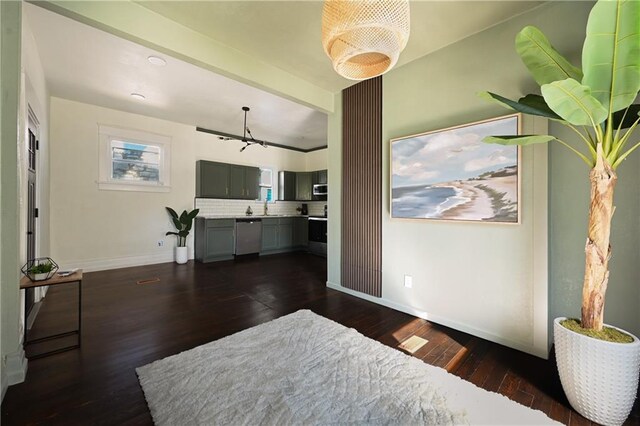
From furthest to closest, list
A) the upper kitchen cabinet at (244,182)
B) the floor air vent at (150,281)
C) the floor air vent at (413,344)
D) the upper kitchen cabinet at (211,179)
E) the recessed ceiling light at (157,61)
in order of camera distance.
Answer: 1. the upper kitchen cabinet at (244,182)
2. the upper kitchen cabinet at (211,179)
3. the floor air vent at (150,281)
4. the recessed ceiling light at (157,61)
5. the floor air vent at (413,344)

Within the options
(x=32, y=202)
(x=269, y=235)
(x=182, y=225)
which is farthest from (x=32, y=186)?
(x=269, y=235)

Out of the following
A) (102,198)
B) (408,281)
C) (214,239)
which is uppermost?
(102,198)

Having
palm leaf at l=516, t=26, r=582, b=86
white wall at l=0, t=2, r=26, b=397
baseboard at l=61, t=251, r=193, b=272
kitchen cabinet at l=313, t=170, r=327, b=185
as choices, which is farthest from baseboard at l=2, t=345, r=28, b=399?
kitchen cabinet at l=313, t=170, r=327, b=185

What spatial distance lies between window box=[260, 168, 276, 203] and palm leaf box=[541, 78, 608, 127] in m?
6.37

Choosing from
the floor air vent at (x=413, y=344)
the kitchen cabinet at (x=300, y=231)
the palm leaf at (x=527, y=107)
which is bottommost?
the floor air vent at (x=413, y=344)

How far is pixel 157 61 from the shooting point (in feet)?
10.2

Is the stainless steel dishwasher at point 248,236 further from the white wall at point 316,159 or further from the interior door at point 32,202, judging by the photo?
the interior door at point 32,202

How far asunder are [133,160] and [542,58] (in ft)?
20.2

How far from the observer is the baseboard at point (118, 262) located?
4559 mm

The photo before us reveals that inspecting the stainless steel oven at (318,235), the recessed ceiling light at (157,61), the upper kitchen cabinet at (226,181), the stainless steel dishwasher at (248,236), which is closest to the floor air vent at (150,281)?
the stainless steel dishwasher at (248,236)

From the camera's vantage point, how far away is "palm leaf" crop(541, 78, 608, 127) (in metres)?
1.31

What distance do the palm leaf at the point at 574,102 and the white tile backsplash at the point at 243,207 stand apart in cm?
590

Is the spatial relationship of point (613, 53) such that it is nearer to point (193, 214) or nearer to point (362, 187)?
point (362, 187)

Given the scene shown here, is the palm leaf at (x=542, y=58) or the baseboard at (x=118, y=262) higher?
the palm leaf at (x=542, y=58)
